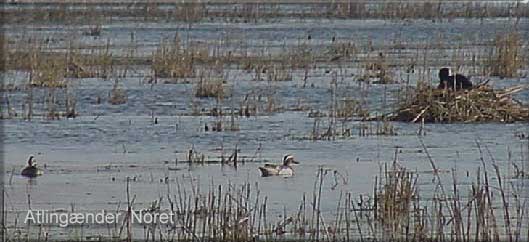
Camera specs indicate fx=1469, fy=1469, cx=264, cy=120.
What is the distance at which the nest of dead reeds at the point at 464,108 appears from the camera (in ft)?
62.0

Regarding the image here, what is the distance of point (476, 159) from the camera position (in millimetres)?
15266

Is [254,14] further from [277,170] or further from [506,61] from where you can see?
[277,170]

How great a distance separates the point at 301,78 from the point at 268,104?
537cm

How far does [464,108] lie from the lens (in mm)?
18922

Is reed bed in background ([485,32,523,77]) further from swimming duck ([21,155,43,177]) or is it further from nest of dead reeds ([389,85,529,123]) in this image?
swimming duck ([21,155,43,177])

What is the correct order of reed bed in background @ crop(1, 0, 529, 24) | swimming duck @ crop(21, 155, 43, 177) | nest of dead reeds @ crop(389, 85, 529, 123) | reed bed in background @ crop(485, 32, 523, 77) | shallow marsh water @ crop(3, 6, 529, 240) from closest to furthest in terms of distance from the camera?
shallow marsh water @ crop(3, 6, 529, 240) < swimming duck @ crop(21, 155, 43, 177) < nest of dead reeds @ crop(389, 85, 529, 123) < reed bed in background @ crop(485, 32, 523, 77) < reed bed in background @ crop(1, 0, 529, 24)

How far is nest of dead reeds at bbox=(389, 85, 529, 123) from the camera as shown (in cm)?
1891

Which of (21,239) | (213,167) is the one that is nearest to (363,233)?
(21,239)

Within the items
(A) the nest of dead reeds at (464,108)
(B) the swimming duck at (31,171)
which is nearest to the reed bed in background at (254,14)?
(A) the nest of dead reeds at (464,108)

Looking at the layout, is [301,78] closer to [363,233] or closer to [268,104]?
[268,104]

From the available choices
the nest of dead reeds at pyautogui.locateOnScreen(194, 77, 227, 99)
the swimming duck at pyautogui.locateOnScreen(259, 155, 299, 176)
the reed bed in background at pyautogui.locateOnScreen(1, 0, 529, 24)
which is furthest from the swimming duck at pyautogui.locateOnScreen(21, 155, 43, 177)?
the reed bed in background at pyautogui.locateOnScreen(1, 0, 529, 24)

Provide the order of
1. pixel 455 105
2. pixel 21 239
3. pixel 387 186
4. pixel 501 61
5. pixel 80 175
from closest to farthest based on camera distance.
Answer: pixel 21 239 < pixel 387 186 < pixel 80 175 < pixel 455 105 < pixel 501 61

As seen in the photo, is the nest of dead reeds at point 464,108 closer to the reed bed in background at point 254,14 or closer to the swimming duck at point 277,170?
the swimming duck at point 277,170

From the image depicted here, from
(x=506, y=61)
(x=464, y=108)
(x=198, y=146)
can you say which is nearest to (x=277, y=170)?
(x=198, y=146)
